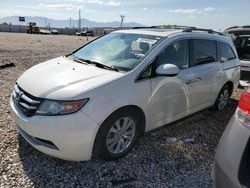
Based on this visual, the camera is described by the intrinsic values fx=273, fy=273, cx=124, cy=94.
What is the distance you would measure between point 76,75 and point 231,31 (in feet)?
21.3

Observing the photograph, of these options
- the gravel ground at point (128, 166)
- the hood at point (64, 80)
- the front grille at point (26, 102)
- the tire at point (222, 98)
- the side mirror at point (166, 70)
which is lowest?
the gravel ground at point (128, 166)

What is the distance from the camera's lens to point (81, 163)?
137 inches

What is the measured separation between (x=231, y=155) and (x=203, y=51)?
10.1ft

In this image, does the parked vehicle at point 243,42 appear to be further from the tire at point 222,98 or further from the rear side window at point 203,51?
the rear side window at point 203,51

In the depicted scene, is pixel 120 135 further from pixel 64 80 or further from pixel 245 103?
pixel 245 103

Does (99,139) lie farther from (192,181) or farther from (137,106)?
(192,181)

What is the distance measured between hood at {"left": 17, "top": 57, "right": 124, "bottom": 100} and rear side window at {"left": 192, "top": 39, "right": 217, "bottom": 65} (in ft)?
5.54

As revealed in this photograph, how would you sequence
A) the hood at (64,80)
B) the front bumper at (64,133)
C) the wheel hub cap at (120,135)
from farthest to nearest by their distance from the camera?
the wheel hub cap at (120,135), the hood at (64,80), the front bumper at (64,133)

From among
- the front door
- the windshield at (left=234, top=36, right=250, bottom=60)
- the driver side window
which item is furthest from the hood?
the windshield at (left=234, top=36, right=250, bottom=60)

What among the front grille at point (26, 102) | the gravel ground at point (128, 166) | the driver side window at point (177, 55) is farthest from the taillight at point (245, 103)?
the front grille at point (26, 102)

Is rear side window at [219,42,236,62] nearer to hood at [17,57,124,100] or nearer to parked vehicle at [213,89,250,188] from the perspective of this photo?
hood at [17,57,124,100]

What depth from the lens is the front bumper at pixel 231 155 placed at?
194 centimetres

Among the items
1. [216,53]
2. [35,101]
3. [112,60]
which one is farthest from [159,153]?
[216,53]

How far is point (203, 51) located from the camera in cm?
479
